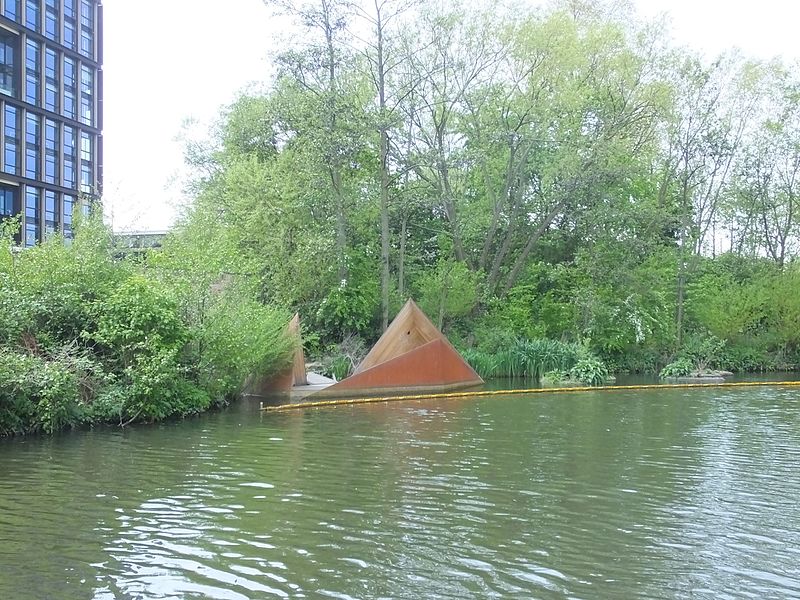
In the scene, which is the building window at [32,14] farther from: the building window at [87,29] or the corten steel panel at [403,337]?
the corten steel panel at [403,337]

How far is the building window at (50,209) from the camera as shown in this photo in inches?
1673

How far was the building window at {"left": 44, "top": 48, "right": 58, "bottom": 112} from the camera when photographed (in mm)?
42938

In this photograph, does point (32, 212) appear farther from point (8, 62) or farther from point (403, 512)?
point (403, 512)

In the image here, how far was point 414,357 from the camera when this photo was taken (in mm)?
18891

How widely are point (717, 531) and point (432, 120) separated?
74.0 ft

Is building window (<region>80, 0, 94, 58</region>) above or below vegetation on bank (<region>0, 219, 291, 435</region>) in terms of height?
above

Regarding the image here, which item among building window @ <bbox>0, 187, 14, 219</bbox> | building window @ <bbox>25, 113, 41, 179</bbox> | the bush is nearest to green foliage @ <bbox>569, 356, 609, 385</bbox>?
the bush

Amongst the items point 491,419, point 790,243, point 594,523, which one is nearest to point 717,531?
point 594,523

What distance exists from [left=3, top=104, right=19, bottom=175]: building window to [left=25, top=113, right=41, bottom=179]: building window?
26.3 inches

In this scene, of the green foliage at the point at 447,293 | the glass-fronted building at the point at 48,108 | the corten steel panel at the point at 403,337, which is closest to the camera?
the corten steel panel at the point at 403,337

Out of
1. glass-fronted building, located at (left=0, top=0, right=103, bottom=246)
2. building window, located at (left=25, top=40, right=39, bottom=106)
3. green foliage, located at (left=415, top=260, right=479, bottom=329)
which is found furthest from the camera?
building window, located at (left=25, top=40, right=39, bottom=106)

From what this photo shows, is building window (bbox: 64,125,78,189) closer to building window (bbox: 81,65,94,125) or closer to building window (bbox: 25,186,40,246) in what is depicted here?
building window (bbox: 81,65,94,125)

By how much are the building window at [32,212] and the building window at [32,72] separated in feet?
15.4

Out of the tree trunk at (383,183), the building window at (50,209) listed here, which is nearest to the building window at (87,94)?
the building window at (50,209)
